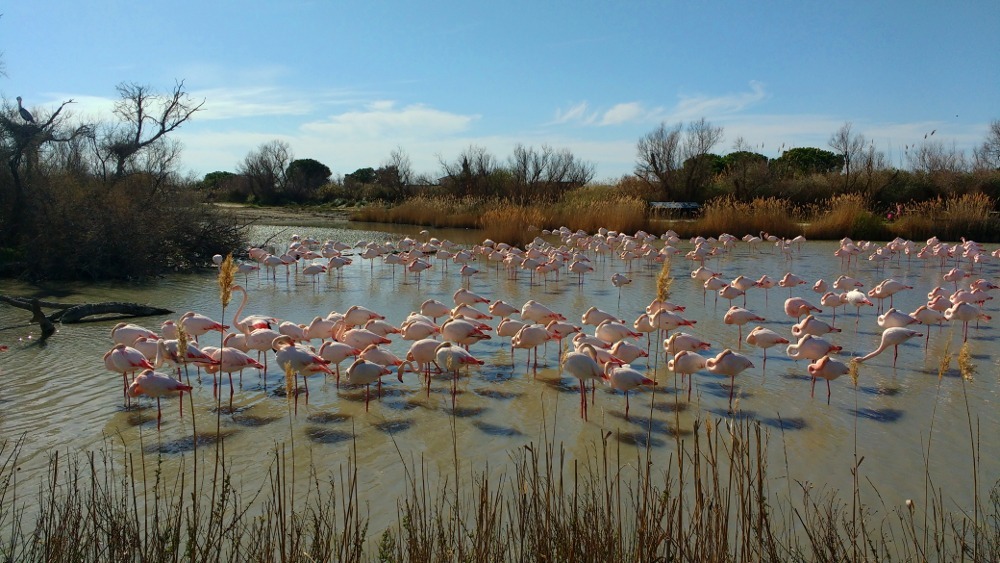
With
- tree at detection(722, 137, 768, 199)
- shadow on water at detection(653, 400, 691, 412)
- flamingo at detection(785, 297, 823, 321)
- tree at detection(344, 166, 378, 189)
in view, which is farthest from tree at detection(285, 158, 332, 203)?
shadow on water at detection(653, 400, 691, 412)

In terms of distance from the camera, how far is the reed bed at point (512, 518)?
3.11 meters

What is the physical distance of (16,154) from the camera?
1538 cm

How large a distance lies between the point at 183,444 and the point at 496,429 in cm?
247

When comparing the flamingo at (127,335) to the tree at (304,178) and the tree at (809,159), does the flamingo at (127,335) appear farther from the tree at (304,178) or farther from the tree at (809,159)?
the tree at (304,178)

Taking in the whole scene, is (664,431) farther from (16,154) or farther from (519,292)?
(16,154)

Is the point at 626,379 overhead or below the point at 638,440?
A: overhead

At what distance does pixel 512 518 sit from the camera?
412 centimetres

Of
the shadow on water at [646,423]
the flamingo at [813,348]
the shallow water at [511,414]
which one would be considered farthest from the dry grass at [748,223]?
the shadow on water at [646,423]

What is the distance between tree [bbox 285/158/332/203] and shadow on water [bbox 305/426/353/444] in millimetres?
51202

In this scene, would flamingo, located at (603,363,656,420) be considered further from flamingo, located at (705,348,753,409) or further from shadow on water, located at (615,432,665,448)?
flamingo, located at (705,348,753,409)

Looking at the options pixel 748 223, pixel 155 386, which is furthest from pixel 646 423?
pixel 748 223

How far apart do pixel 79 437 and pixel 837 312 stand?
10.5 m

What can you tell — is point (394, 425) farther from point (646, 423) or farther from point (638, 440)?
point (646, 423)

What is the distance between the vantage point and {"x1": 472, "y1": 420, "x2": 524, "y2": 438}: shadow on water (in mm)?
6141
